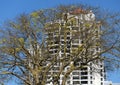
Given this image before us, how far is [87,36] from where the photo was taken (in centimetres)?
3212

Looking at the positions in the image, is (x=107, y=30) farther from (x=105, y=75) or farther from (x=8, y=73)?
(x=8, y=73)

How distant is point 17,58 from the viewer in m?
32.7

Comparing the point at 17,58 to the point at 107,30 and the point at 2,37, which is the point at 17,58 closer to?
the point at 2,37

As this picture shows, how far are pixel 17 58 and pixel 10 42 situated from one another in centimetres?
121

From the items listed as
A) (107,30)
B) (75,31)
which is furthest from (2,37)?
(107,30)

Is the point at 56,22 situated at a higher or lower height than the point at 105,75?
higher

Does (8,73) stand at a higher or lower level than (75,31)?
lower

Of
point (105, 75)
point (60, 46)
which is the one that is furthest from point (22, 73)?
point (105, 75)

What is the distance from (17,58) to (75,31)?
440 centimetres

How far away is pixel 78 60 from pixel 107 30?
112 inches

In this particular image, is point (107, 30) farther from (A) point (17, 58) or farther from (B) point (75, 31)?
(A) point (17, 58)

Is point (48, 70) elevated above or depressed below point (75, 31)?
below

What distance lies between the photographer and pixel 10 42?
107 feet

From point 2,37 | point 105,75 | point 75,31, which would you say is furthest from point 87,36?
point 2,37
